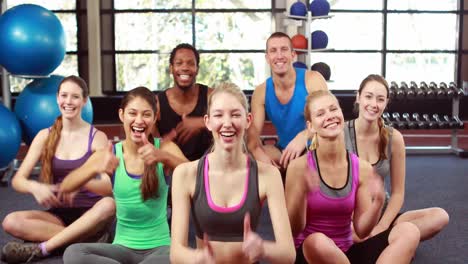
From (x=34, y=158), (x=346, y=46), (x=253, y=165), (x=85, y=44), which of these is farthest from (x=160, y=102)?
(x=346, y=46)

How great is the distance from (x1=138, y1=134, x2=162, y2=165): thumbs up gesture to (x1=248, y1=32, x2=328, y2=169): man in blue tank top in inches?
37.8

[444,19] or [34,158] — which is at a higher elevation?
[444,19]

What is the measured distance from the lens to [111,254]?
2111 mm

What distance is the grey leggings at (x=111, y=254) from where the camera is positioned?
206 cm

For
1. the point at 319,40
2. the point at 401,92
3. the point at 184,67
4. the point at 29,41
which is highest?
the point at 319,40

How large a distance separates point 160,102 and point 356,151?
1.13 metres

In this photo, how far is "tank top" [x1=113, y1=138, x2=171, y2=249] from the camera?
2166 millimetres

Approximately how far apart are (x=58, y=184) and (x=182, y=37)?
5355 millimetres

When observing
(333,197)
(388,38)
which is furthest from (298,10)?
(333,197)

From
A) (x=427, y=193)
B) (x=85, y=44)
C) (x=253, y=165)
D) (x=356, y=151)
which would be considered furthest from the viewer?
(x=85, y=44)

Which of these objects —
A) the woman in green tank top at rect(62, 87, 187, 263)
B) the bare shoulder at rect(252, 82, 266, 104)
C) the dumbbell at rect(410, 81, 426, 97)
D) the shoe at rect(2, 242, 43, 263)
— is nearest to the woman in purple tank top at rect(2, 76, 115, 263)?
the shoe at rect(2, 242, 43, 263)

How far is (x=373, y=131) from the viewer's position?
259cm

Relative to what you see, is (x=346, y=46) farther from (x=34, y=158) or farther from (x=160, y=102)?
(x=34, y=158)

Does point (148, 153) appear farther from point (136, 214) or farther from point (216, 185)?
point (216, 185)
